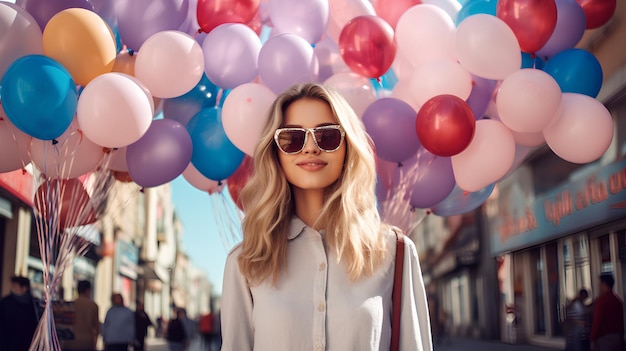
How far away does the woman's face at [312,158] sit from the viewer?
233cm

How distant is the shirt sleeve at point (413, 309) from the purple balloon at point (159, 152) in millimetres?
3211

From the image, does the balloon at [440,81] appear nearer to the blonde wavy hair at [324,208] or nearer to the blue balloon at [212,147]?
the blue balloon at [212,147]

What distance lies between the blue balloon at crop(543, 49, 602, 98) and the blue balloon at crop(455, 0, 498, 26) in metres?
0.64

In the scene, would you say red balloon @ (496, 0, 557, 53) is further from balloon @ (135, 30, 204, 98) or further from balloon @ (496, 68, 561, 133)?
balloon @ (135, 30, 204, 98)

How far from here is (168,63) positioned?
489 cm

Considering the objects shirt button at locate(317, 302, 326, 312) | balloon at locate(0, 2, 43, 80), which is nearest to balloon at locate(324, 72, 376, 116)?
balloon at locate(0, 2, 43, 80)

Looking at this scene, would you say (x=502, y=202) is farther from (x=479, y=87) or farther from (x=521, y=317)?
(x=479, y=87)

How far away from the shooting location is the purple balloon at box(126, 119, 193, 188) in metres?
5.18

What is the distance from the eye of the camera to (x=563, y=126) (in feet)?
17.1

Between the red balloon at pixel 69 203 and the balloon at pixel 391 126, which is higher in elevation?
the balloon at pixel 391 126

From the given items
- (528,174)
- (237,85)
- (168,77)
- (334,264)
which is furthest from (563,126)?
(528,174)

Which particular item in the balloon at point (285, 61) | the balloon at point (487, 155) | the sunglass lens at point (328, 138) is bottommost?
the sunglass lens at point (328, 138)

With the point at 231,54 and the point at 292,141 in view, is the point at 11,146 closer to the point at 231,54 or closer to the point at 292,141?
the point at 231,54

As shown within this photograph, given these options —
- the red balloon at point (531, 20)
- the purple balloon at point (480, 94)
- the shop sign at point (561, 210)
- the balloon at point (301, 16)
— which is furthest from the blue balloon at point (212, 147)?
the shop sign at point (561, 210)
